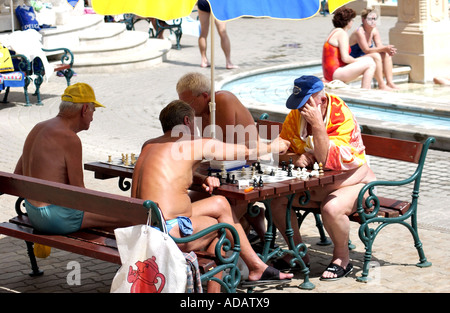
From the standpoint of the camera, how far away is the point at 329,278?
19.8 ft

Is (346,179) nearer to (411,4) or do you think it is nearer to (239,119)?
(239,119)

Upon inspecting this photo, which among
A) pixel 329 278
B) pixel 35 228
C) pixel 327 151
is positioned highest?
pixel 327 151

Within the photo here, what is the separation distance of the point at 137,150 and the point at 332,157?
4518 millimetres

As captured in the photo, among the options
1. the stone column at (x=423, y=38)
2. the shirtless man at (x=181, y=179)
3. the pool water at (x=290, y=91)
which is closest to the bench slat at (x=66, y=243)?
the shirtless man at (x=181, y=179)

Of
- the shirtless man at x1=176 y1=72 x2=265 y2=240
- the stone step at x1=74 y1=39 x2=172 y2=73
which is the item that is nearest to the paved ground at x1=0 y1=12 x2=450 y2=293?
the stone step at x1=74 y1=39 x2=172 y2=73

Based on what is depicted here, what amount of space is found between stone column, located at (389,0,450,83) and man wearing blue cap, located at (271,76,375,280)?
856 cm

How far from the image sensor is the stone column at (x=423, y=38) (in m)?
14.4

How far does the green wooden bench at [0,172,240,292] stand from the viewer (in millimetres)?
4895

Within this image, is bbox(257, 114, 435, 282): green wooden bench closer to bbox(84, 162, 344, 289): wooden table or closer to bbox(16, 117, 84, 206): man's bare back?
bbox(84, 162, 344, 289): wooden table

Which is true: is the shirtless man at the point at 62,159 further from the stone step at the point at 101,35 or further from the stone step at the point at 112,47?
the stone step at the point at 101,35
